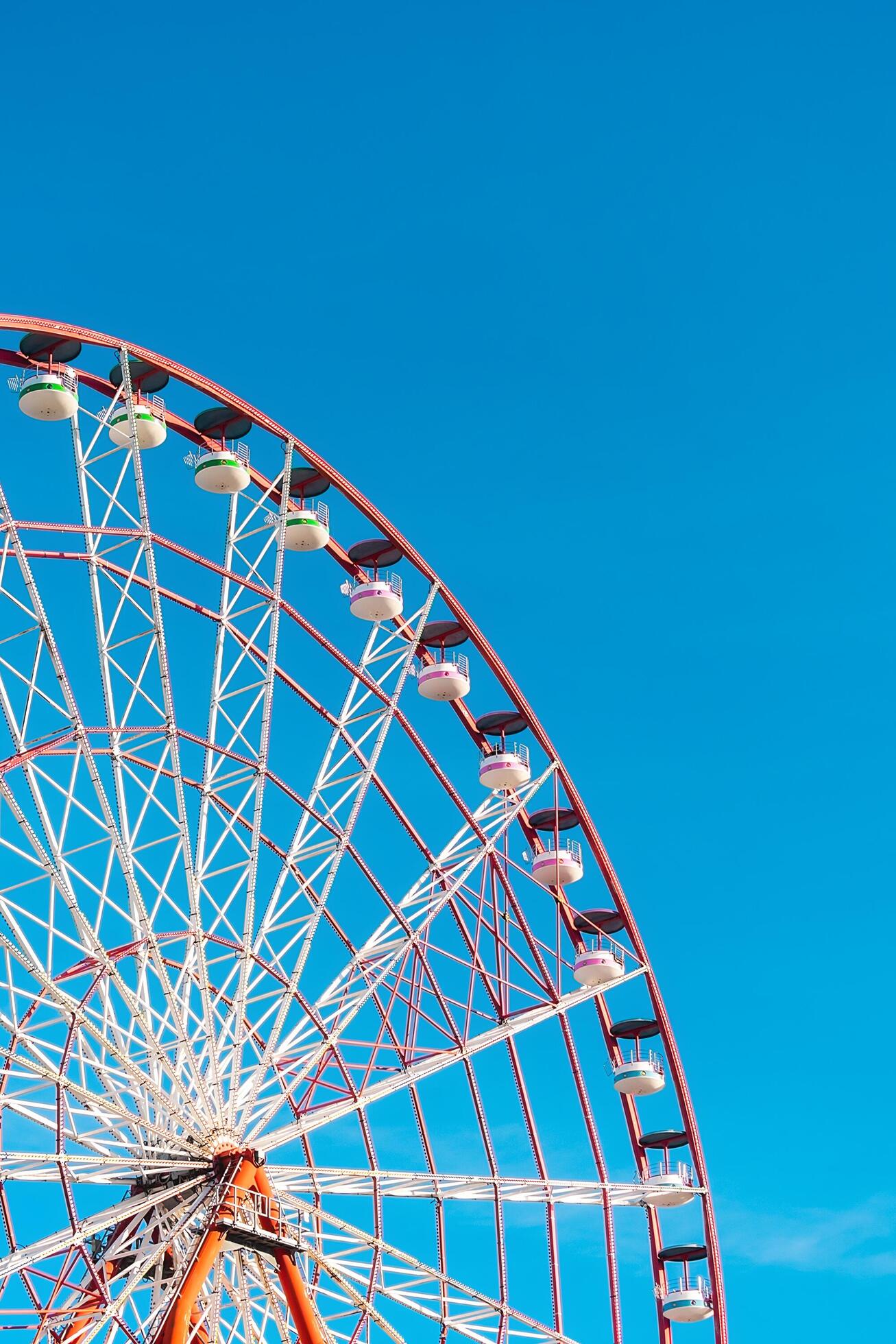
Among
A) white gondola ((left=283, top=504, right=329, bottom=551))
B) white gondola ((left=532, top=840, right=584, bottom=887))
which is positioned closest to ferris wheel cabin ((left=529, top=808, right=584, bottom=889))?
white gondola ((left=532, top=840, right=584, bottom=887))

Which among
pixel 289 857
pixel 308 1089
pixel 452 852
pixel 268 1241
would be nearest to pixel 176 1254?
pixel 268 1241

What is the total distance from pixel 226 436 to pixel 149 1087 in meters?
10.9

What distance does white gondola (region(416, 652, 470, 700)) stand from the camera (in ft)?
132

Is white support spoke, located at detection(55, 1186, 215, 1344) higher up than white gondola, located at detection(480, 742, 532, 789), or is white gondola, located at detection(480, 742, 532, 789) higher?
white gondola, located at detection(480, 742, 532, 789)

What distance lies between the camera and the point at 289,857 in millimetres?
36375

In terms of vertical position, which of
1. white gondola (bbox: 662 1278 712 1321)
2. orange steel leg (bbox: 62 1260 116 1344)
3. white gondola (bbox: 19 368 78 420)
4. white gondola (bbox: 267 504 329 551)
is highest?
white gondola (bbox: 267 504 329 551)

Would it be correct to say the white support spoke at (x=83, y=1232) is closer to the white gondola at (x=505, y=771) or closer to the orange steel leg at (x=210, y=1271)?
the orange steel leg at (x=210, y=1271)

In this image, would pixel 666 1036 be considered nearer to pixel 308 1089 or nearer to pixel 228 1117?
pixel 308 1089

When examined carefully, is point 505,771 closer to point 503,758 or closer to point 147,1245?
point 503,758

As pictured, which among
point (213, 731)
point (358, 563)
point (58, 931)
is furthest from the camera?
point (358, 563)

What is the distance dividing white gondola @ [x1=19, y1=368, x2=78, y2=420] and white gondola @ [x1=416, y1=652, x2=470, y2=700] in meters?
9.50

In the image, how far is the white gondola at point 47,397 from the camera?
33.2m

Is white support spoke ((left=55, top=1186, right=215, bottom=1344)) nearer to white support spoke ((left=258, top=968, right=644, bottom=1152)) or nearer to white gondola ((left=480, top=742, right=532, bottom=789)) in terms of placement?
white support spoke ((left=258, top=968, right=644, bottom=1152))

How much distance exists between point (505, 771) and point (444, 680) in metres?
2.29
